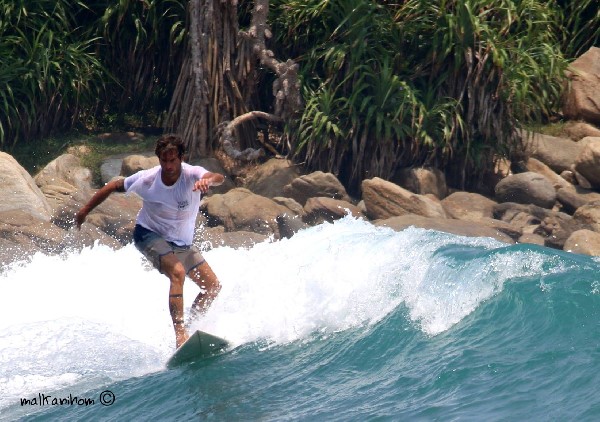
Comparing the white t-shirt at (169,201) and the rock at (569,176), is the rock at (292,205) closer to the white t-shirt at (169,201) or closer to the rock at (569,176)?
the rock at (569,176)

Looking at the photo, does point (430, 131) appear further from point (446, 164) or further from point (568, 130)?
point (568, 130)

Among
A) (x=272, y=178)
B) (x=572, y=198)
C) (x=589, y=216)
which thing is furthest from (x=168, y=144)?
(x=572, y=198)

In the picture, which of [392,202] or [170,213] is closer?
[170,213]

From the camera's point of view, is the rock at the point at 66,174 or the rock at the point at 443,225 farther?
the rock at the point at 66,174

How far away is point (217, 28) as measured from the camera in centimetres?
1456

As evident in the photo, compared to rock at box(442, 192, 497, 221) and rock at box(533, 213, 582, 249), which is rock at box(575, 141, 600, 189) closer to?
rock at box(533, 213, 582, 249)

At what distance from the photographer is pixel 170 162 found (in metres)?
7.55

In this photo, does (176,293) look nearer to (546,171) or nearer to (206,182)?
(206,182)

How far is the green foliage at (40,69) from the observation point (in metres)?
14.9

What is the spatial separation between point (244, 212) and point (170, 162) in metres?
5.36

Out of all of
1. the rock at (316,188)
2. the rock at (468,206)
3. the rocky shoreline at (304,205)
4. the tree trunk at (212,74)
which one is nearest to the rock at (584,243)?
the rocky shoreline at (304,205)

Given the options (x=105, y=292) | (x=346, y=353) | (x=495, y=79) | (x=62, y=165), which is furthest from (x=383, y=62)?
(x=346, y=353)

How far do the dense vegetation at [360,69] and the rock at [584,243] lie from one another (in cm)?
244

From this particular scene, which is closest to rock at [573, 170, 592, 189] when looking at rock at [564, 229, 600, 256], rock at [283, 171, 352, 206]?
rock at [564, 229, 600, 256]
